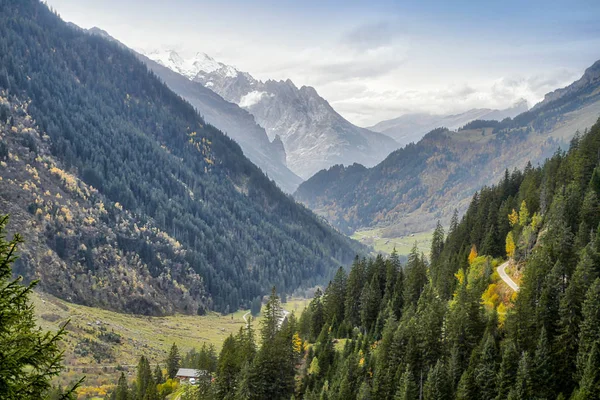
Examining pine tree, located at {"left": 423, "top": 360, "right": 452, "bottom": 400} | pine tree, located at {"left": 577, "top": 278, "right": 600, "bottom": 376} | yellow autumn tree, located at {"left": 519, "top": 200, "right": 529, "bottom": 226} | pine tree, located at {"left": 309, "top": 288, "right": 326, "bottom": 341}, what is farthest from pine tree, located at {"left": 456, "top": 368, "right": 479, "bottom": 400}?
pine tree, located at {"left": 309, "top": 288, "right": 326, "bottom": 341}

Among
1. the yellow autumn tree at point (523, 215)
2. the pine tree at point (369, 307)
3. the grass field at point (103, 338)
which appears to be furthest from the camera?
the grass field at point (103, 338)

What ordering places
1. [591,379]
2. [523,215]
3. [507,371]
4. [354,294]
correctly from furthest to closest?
1. [354,294]
2. [523,215]
3. [507,371]
4. [591,379]

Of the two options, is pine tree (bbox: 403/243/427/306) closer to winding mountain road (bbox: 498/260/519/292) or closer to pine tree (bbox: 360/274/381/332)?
pine tree (bbox: 360/274/381/332)

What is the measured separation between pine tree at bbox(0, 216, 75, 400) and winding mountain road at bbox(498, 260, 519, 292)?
72.1 m

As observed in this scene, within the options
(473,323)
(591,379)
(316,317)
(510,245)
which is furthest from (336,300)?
(591,379)

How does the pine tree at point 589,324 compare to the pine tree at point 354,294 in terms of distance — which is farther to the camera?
the pine tree at point 354,294

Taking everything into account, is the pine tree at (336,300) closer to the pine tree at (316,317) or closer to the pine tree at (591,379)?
the pine tree at (316,317)

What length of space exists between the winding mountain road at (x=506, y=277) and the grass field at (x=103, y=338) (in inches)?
4086

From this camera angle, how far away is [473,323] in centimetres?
7144

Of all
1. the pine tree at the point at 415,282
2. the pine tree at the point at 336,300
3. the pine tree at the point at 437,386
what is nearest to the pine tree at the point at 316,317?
the pine tree at the point at 336,300

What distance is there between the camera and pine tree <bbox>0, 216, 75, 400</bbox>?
16.7 metres

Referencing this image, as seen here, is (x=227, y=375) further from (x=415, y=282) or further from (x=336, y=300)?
(x=415, y=282)

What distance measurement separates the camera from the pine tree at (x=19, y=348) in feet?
54.9

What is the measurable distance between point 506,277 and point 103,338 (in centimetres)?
12802
